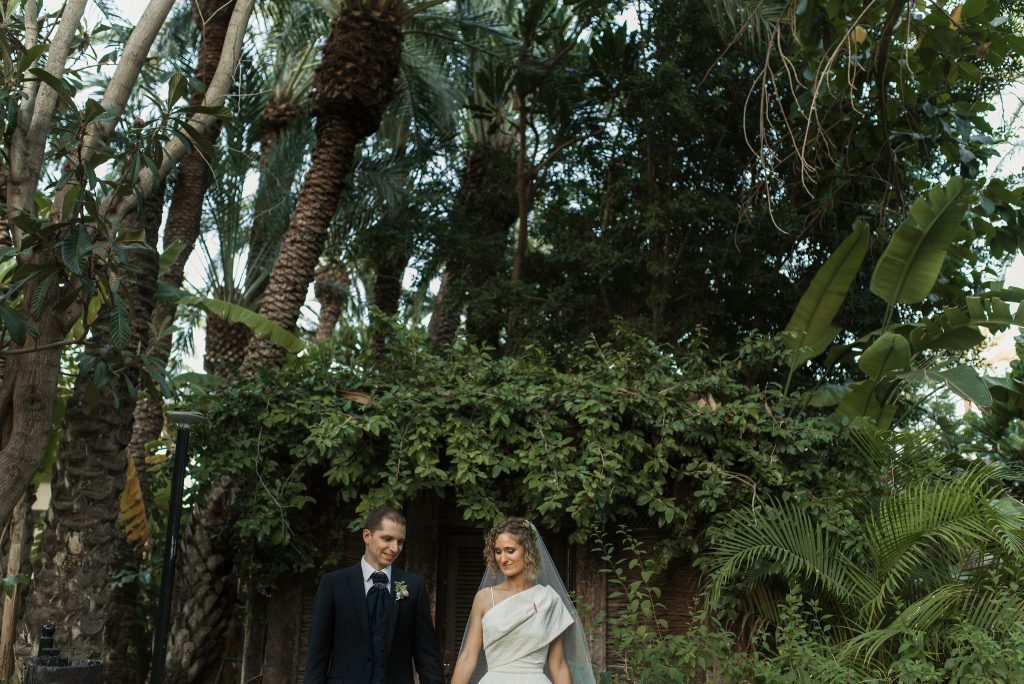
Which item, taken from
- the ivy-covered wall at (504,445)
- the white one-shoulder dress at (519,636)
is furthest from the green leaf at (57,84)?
the white one-shoulder dress at (519,636)

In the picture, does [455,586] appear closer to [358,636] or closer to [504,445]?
[504,445]

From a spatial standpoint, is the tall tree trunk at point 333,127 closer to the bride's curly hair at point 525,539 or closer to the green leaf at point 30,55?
the green leaf at point 30,55

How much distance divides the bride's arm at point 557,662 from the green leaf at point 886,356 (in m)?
5.38

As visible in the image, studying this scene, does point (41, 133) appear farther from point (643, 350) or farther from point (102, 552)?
point (643, 350)

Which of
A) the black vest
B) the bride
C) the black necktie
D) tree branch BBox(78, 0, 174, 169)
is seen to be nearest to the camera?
the black vest

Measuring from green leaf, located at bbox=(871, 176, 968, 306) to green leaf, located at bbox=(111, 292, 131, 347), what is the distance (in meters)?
7.05

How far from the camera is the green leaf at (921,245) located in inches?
380

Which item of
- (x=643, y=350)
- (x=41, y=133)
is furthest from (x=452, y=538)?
(x=41, y=133)

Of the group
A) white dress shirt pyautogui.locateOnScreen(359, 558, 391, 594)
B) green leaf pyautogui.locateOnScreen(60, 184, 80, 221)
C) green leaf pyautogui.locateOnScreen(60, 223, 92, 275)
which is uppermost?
green leaf pyautogui.locateOnScreen(60, 184, 80, 221)

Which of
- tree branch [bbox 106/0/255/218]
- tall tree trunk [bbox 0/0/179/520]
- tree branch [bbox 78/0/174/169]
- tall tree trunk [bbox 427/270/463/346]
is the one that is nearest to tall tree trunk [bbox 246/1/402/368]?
tall tree trunk [bbox 427/270/463/346]

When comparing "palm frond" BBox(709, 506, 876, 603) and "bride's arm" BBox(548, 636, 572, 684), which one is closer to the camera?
"bride's arm" BBox(548, 636, 572, 684)

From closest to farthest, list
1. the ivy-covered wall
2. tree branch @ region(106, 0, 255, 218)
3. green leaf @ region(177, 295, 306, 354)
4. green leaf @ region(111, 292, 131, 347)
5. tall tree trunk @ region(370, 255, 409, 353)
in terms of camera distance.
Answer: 1. green leaf @ region(111, 292, 131, 347)
2. tree branch @ region(106, 0, 255, 218)
3. the ivy-covered wall
4. green leaf @ region(177, 295, 306, 354)
5. tall tree trunk @ region(370, 255, 409, 353)

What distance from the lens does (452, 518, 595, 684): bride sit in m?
5.39

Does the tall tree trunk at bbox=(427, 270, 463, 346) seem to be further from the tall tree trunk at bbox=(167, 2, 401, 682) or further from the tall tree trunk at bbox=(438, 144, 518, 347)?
the tall tree trunk at bbox=(167, 2, 401, 682)
